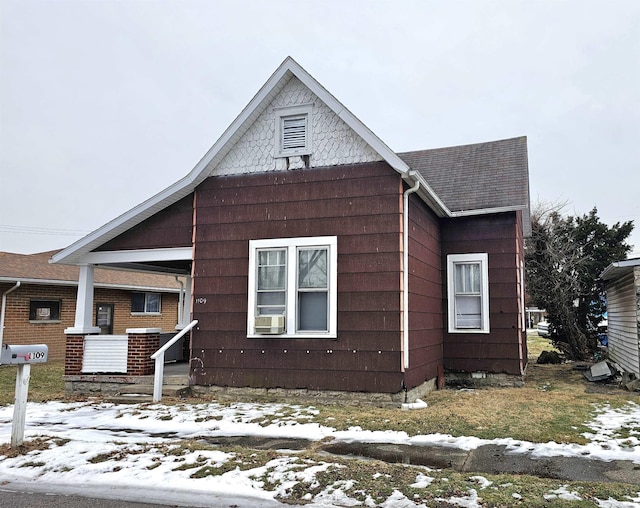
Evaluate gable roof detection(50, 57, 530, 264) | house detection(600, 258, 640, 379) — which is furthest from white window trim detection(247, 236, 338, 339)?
house detection(600, 258, 640, 379)

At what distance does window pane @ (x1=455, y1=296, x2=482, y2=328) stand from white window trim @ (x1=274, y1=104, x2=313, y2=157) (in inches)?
194

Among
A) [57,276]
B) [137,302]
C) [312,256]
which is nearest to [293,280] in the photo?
[312,256]

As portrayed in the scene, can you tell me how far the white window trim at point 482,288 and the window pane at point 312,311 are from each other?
374 cm

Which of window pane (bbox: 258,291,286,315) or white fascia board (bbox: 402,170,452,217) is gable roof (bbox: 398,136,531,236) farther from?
window pane (bbox: 258,291,286,315)

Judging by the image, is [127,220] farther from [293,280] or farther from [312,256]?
[312,256]

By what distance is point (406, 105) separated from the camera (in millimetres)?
35500

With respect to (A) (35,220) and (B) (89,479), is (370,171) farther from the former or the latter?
(A) (35,220)

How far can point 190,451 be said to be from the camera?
20.8 feet

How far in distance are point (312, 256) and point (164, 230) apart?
325 cm

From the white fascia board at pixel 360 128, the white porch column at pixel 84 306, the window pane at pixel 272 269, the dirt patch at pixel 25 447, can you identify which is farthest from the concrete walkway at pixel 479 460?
the white porch column at pixel 84 306

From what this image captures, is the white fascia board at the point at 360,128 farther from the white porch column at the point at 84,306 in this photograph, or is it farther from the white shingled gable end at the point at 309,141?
the white porch column at the point at 84,306

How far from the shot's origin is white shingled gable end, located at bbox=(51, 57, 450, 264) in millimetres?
9656

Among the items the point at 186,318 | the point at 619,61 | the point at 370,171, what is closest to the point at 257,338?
the point at 370,171

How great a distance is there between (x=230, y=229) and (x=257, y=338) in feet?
6.91
